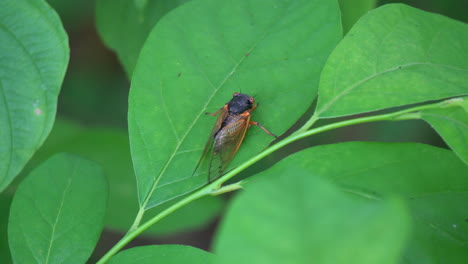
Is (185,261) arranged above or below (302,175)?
below

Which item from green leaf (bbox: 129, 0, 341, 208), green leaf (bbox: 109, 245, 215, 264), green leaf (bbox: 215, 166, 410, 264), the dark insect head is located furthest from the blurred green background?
green leaf (bbox: 215, 166, 410, 264)

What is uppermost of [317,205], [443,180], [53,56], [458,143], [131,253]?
[317,205]

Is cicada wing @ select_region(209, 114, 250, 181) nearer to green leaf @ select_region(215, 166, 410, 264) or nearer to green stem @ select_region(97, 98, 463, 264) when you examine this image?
green stem @ select_region(97, 98, 463, 264)

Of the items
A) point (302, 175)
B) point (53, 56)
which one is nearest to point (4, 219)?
point (53, 56)

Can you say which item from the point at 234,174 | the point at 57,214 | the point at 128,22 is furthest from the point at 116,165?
the point at 234,174

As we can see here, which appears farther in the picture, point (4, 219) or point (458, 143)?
point (4, 219)

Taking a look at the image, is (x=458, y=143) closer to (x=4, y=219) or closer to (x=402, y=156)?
(x=402, y=156)

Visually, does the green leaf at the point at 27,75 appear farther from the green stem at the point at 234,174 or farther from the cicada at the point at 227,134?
the cicada at the point at 227,134
